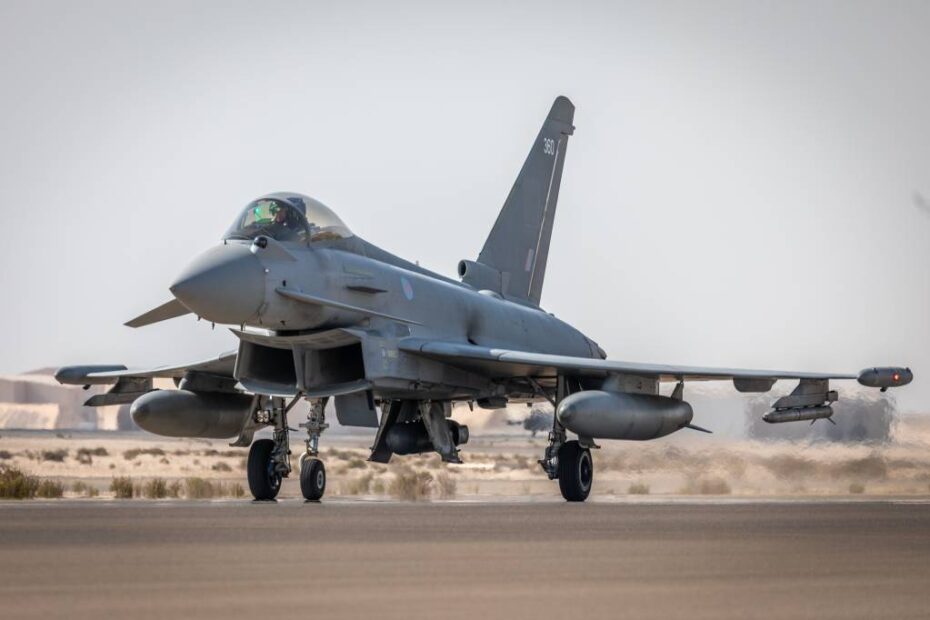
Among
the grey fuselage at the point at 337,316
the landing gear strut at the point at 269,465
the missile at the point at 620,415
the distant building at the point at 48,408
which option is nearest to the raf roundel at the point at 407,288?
the grey fuselage at the point at 337,316

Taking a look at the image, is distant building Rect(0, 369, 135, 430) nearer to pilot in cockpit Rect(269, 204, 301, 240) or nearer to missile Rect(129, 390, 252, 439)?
missile Rect(129, 390, 252, 439)

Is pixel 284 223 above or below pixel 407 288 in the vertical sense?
above

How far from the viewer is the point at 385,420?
771 inches

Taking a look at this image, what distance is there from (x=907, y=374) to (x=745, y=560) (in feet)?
33.5

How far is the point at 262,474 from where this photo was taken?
1794 centimetres

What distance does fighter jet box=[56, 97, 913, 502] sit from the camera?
55.6 ft

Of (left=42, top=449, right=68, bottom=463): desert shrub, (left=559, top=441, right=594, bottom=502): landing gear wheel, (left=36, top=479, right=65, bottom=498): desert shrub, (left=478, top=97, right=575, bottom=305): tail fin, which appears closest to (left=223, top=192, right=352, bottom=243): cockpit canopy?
(left=559, top=441, right=594, bottom=502): landing gear wheel

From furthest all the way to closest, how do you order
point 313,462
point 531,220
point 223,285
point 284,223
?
1. point 531,220
2. point 313,462
3. point 284,223
4. point 223,285

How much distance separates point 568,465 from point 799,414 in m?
2.85

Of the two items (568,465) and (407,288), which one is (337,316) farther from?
(568,465)

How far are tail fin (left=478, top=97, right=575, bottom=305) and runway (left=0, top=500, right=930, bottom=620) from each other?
9.35m

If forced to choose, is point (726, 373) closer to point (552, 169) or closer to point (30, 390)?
point (552, 169)

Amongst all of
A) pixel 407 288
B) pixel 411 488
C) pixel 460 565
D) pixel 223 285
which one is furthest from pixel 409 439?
pixel 460 565

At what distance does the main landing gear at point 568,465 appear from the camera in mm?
19016
